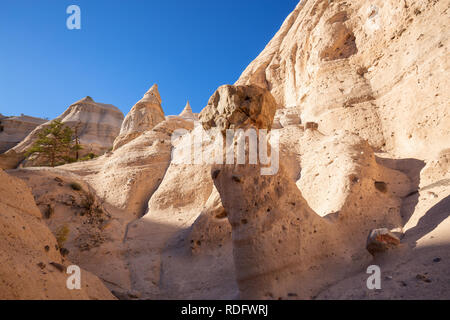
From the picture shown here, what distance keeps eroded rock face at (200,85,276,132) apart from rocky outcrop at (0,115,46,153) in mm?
35576

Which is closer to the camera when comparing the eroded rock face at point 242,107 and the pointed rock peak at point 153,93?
the eroded rock face at point 242,107

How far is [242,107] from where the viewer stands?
4066 mm

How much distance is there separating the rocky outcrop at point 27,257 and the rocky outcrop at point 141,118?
12.7 m

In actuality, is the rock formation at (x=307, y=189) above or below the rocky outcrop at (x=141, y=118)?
below

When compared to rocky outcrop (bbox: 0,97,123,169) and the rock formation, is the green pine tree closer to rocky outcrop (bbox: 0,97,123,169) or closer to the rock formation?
the rock formation

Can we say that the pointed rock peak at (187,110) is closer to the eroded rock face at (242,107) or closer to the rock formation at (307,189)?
the rock formation at (307,189)

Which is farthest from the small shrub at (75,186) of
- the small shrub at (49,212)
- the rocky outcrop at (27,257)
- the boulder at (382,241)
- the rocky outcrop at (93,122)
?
the rocky outcrop at (93,122)

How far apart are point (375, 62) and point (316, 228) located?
7.32m

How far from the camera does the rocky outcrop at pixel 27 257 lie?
2734mm

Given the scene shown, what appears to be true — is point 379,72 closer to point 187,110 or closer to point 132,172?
point 132,172

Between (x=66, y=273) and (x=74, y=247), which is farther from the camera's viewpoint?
(x=74, y=247)
